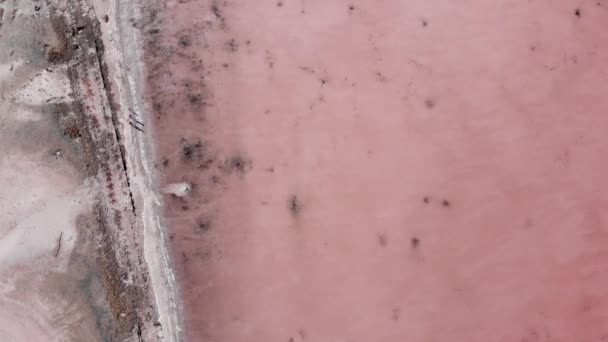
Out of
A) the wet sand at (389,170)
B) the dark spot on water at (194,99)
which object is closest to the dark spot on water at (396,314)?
the wet sand at (389,170)

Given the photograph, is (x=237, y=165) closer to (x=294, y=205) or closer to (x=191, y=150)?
(x=191, y=150)

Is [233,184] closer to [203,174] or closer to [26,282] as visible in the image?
[203,174]

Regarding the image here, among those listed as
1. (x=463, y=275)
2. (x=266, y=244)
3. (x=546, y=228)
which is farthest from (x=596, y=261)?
(x=266, y=244)

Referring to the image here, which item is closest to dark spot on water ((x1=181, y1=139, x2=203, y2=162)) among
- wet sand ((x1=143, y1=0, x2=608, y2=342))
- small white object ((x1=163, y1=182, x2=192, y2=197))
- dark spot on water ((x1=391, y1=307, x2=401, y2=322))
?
wet sand ((x1=143, y1=0, x2=608, y2=342))

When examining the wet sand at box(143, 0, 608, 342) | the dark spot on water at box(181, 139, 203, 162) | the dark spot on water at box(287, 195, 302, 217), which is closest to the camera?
the wet sand at box(143, 0, 608, 342)

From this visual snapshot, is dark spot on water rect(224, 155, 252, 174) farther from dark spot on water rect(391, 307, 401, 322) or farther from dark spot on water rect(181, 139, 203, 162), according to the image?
dark spot on water rect(391, 307, 401, 322)

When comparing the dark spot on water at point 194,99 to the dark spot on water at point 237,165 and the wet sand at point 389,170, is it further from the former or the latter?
the dark spot on water at point 237,165

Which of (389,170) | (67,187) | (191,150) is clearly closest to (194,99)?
(191,150)
